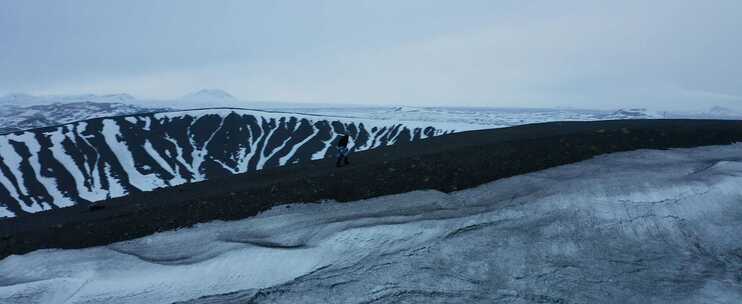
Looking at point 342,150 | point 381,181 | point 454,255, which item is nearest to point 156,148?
point 342,150

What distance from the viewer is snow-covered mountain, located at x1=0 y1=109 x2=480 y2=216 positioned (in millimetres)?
100250

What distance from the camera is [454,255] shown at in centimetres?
952

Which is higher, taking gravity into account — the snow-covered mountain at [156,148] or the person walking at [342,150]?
the person walking at [342,150]

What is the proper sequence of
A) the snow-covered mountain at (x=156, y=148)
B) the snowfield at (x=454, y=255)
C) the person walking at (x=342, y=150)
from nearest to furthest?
the snowfield at (x=454, y=255)
the person walking at (x=342, y=150)
the snow-covered mountain at (x=156, y=148)

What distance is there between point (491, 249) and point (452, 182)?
6121 mm

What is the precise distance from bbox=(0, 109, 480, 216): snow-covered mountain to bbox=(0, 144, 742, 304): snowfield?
94.1 metres

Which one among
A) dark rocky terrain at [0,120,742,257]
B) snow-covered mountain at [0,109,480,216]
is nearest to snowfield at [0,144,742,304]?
dark rocky terrain at [0,120,742,257]

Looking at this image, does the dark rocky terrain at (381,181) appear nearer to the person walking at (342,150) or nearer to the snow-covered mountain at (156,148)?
the person walking at (342,150)

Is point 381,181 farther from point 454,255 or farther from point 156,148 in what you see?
point 156,148

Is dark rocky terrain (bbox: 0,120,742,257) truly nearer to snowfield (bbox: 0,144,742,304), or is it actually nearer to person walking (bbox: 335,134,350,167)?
snowfield (bbox: 0,144,742,304)

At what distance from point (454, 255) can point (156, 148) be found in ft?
424

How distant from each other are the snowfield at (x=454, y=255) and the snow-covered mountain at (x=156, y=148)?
94.1 m

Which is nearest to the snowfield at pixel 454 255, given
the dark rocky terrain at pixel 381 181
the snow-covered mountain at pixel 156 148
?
the dark rocky terrain at pixel 381 181

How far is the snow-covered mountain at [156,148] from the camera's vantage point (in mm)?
100250
